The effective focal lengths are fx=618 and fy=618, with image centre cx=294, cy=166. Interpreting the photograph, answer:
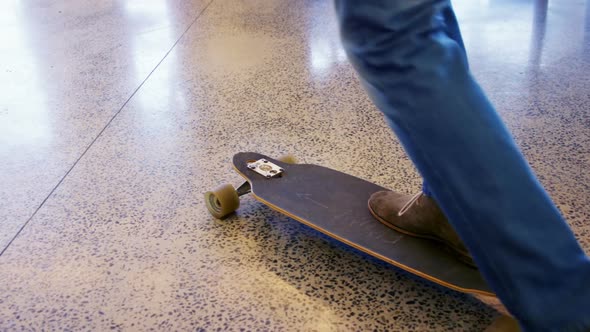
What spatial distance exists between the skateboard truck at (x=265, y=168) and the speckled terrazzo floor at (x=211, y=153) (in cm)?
Answer: 9

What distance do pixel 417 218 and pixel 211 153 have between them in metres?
0.74

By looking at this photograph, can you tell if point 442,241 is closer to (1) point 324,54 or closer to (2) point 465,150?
(2) point 465,150

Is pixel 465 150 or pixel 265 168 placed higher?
pixel 465 150

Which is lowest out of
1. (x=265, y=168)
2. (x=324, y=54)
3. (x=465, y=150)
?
(x=324, y=54)

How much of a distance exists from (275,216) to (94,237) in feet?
1.33

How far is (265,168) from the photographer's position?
57.4 inches

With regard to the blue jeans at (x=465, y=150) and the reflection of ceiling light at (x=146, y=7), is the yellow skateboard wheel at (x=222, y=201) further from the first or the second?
the reflection of ceiling light at (x=146, y=7)

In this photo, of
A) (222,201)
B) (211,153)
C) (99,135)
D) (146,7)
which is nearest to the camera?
(222,201)

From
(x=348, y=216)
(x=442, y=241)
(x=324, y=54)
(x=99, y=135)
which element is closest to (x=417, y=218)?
(x=442, y=241)

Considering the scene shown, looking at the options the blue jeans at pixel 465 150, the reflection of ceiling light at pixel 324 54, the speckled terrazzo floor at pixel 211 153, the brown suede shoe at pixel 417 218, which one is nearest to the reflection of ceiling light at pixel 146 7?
the speckled terrazzo floor at pixel 211 153

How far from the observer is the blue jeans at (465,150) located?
0.75 meters

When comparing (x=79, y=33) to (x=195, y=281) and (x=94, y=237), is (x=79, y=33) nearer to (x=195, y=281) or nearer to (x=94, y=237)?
(x=94, y=237)

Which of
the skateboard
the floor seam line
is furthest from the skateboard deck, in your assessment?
the floor seam line

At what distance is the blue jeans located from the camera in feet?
2.47
